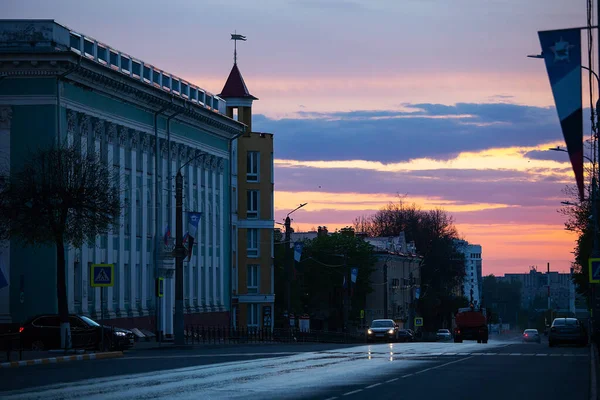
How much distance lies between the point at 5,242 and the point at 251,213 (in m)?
40.5

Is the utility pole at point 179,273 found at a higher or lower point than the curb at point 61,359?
higher

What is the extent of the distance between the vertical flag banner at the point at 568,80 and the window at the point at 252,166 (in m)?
74.8

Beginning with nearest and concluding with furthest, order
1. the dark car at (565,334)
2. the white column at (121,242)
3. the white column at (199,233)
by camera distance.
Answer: the dark car at (565,334)
the white column at (121,242)
the white column at (199,233)

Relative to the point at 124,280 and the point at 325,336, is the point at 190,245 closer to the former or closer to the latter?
the point at 124,280

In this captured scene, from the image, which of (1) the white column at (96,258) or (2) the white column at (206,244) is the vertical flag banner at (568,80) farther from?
(2) the white column at (206,244)

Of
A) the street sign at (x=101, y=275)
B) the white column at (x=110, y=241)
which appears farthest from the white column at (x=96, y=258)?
the street sign at (x=101, y=275)

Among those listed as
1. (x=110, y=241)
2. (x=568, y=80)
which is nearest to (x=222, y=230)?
(x=110, y=241)

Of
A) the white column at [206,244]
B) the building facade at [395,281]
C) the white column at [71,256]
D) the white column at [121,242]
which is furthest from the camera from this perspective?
the building facade at [395,281]

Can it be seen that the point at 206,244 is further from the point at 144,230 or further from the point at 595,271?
the point at 595,271

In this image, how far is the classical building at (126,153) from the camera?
52.4 m

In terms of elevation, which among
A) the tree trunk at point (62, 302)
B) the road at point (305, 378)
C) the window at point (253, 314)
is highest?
the tree trunk at point (62, 302)

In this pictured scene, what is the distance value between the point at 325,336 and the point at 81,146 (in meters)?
42.8

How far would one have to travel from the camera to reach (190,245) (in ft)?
194

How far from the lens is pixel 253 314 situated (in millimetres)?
90312
